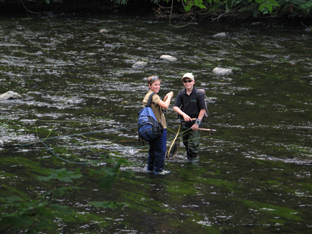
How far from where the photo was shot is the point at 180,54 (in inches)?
711

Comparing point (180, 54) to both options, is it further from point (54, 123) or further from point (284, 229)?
point (284, 229)

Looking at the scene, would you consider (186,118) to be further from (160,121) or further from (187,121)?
(160,121)

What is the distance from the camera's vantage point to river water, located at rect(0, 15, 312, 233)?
19.4 ft

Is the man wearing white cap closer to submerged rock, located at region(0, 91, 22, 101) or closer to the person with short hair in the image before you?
the person with short hair

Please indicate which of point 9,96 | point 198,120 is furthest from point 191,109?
point 9,96

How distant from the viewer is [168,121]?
10.7 m

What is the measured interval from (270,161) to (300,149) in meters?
0.96

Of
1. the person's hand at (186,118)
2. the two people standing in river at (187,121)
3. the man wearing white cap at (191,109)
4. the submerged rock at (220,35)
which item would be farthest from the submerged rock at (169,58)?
the person's hand at (186,118)

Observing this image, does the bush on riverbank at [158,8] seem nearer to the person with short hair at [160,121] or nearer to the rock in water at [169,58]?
the rock in water at [169,58]

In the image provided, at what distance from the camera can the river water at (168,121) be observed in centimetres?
591

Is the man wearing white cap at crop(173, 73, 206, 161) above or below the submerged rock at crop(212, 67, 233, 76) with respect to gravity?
above

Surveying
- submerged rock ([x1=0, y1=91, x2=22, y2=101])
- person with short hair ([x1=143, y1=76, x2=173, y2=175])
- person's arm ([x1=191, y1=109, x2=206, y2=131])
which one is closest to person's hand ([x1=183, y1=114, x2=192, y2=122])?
person's arm ([x1=191, y1=109, x2=206, y2=131])

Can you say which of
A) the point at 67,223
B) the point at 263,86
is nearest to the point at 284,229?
the point at 67,223

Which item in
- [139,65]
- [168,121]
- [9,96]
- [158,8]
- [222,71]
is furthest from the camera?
[158,8]
